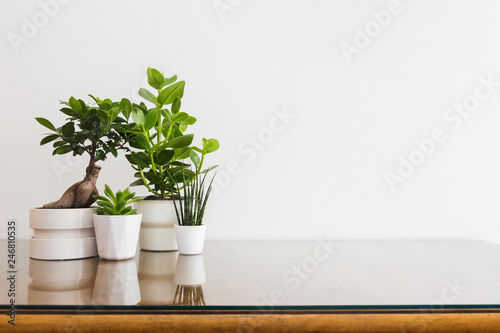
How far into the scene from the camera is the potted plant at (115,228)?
824 mm

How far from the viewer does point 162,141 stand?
95 cm

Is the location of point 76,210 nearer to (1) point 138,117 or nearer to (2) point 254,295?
(1) point 138,117

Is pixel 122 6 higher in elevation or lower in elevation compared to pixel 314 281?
higher

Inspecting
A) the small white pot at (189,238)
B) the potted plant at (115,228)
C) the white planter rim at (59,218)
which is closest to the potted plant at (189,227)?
the small white pot at (189,238)

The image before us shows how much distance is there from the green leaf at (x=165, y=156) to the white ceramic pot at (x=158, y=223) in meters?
0.09

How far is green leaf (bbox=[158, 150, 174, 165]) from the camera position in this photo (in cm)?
93

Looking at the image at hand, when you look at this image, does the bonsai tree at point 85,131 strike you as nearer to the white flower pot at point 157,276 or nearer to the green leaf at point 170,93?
the green leaf at point 170,93

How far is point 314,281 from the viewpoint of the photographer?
2.08 ft

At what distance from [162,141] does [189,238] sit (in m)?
0.24

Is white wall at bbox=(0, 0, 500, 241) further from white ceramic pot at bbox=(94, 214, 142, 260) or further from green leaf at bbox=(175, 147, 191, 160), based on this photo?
white ceramic pot at bbox=(94, 214, 142, 260)

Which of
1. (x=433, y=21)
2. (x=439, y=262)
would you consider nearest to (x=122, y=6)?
(x=433, y=21)

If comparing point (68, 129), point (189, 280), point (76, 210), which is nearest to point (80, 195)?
point (76, 210)

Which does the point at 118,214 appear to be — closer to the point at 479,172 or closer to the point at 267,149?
the point at 267,149

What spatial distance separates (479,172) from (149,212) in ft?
3.28
